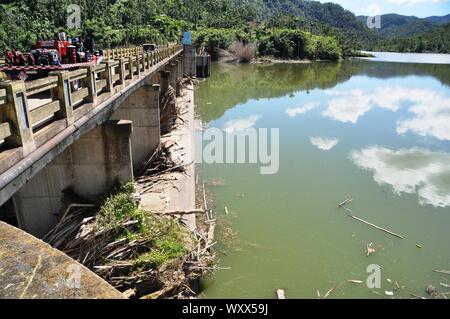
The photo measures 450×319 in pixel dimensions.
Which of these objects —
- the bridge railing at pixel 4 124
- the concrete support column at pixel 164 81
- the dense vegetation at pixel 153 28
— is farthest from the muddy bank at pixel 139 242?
the dense vegetation at pixel 153 28

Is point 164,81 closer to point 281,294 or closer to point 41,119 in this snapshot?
point 281,294

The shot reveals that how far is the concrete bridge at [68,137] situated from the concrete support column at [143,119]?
0.13 feet

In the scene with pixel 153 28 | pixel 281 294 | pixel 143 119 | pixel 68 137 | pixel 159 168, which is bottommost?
pixel 281 294

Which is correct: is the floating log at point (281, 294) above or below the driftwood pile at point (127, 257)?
below

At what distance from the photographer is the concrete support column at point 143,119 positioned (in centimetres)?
1502

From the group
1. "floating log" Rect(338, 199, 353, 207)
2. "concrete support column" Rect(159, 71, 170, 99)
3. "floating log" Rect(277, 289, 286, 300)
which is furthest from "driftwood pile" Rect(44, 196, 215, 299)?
"concrete support column" Rect(159, 71, 170, 99)

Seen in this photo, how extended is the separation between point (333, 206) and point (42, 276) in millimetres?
11815

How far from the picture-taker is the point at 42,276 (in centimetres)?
257

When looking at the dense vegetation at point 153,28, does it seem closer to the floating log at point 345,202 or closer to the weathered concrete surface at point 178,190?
the weathered concrete surface at point 178,190

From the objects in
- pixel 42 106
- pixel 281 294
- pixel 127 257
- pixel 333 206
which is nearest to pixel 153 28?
pixel 333 206

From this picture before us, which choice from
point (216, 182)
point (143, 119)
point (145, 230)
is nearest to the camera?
point (145, 230)

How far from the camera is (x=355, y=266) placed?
993 cm

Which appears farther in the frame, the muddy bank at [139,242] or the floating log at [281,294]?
the floating log at [281,294]
